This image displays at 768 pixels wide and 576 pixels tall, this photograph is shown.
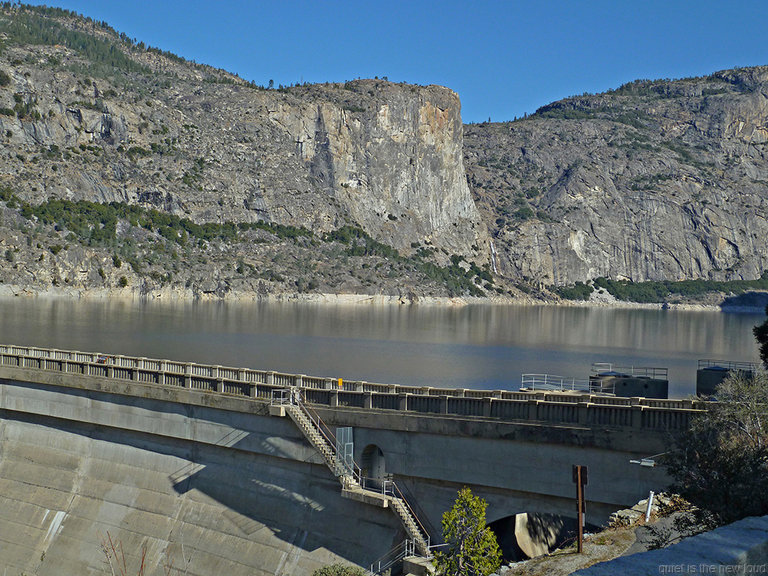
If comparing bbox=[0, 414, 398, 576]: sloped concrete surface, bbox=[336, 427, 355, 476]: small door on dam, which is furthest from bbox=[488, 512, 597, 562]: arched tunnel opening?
bbox=[336, 427, 355, 476]: small door on dam

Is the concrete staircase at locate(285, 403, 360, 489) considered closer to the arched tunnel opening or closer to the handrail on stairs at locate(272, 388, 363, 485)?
the handrail on stairs at locate(272, 388, 363, 485)

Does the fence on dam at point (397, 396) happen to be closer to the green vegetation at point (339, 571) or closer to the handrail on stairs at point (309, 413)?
the handrail on stairs at point (309, 413)

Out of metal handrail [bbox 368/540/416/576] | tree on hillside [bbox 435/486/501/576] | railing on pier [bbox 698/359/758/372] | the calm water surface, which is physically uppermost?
railing on pier [bbox 698/359/758/372]

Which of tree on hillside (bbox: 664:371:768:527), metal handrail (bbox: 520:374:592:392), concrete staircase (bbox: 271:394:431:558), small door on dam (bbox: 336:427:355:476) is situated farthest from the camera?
metal handrail (bbox: 520:374:592:392)

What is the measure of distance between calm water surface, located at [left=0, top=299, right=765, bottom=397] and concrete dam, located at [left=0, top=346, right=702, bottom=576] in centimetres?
3535

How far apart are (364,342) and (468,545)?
86.8 metres

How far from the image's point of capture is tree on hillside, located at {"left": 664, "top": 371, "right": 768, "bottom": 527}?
13.9 meters

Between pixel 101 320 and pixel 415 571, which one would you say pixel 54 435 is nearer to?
pixel 415 571

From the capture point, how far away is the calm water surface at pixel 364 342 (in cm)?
7775

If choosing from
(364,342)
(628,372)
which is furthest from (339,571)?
(364,342)

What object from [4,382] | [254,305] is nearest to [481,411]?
[4,382]

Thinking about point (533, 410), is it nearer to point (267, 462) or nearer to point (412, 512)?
point (412, 512)

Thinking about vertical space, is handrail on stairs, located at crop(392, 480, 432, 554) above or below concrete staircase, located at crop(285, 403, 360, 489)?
below

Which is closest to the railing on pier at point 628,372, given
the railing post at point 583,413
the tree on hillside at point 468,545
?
the railing post at point 583,413
